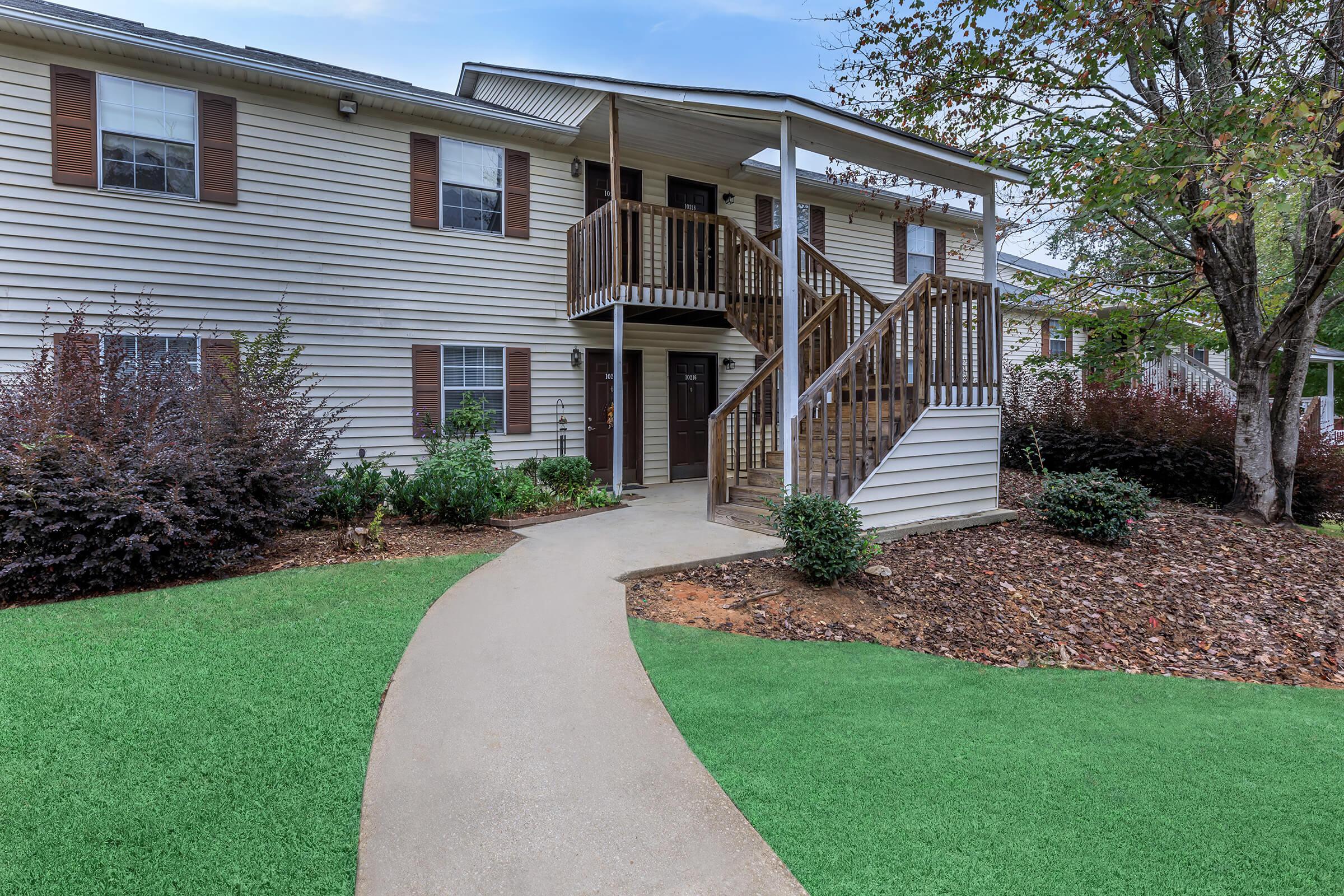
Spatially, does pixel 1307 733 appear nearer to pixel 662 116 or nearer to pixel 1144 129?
pixel 1144 129

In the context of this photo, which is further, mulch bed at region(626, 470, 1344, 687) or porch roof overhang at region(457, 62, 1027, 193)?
porch roof overhang at region(457, 62, 1027, 193)

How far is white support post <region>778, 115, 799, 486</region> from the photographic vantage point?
6.28 meters

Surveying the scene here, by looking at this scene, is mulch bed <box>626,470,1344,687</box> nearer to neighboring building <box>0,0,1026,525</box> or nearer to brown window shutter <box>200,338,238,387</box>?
neighboring building <box>0,0,1026,525</box>

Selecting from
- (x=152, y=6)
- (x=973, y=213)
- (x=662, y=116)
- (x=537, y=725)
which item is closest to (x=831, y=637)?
(x=537, y=725)

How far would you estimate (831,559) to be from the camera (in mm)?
4934

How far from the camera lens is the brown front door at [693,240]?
912 centimetres

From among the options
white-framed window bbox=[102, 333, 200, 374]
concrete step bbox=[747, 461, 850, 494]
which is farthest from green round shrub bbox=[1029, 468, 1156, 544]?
white-framed window bbox=[102, 333, 200, 374]

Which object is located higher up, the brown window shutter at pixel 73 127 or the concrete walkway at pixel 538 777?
the brown window shutter at pixel 73 127

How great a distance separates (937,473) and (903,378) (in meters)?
1.19

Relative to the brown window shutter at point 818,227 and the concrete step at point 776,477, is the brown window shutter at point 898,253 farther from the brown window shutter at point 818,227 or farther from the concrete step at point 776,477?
the concrete step at point 776,477

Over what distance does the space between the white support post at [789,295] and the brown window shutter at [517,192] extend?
4.47 meters

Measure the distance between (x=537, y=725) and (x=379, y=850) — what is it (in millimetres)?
937

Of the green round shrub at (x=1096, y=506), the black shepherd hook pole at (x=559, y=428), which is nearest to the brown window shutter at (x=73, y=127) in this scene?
the black shepherd hook pole at (x=559, y=428)

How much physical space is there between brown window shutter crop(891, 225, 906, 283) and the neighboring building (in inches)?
109
